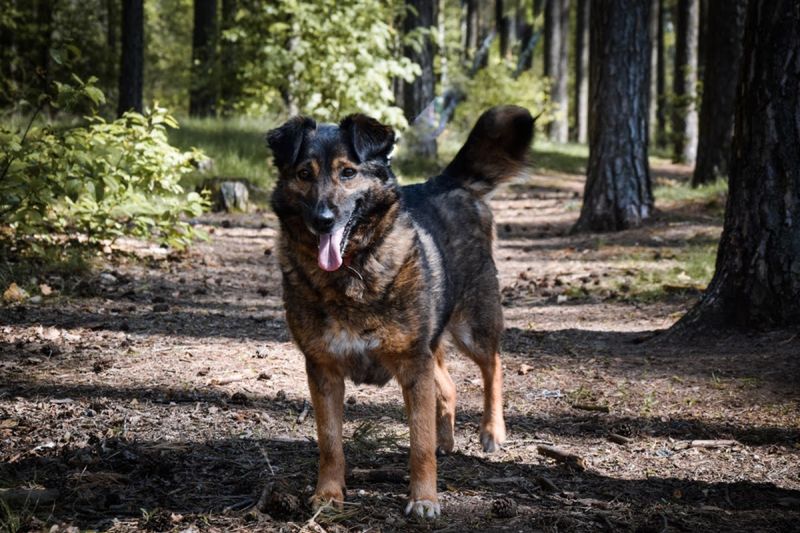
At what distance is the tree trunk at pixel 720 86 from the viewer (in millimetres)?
15211

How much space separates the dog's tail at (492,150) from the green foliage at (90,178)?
335 cm

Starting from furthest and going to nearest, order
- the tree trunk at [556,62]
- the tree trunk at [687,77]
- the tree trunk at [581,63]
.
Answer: the tree trunk at [581,63], the tree trunk at [556,62], the tree trunk at [687,77]

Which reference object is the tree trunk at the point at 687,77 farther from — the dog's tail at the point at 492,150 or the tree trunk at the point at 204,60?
the dog's tail at the point at 492,150

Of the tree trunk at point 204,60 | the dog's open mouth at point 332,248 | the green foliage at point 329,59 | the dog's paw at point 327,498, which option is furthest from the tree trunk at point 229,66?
the dog's paw at point 327,498

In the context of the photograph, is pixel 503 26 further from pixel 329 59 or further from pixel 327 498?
pixel 327 498

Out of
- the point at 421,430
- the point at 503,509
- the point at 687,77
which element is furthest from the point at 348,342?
the point at 687,77

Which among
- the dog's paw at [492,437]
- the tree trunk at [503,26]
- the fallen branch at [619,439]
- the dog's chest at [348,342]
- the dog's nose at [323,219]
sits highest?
the tree trunk at [503,26]

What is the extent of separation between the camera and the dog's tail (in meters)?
5.69

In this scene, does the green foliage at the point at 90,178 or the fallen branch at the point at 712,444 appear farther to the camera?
the green foliage at the point at 90,178

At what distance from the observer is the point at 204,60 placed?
22922 mm

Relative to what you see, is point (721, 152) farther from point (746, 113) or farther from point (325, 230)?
point (325, 230)

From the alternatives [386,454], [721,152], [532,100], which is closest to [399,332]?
[386,454]

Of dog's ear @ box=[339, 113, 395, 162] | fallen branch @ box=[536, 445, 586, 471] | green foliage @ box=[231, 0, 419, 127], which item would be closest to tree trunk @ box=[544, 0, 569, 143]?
green foliage @ box=[231, 0, 419, 127]

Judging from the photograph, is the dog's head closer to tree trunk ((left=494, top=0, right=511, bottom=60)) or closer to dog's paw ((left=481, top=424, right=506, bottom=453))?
dog's paw ((left=481, top=424, right=506, bottom=453))
